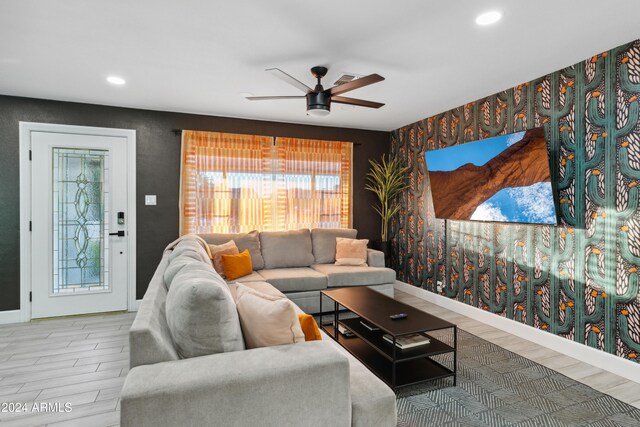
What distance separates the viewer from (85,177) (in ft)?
13.8

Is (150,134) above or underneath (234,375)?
above

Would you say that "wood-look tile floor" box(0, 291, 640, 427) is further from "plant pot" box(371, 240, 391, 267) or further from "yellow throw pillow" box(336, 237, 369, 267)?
"plant pot" box(371, 240, 391, 267)

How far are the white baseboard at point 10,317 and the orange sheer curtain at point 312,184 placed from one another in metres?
3.23

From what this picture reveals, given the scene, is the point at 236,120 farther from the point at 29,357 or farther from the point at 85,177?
the point at 29,357

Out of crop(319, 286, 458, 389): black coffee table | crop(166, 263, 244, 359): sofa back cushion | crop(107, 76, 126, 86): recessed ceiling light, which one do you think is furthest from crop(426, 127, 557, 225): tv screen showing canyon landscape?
crop(107, 76, 126, 86): recessed ceiling light

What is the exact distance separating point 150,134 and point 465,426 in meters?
4.54

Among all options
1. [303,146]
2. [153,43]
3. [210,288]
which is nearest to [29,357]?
[210,288]

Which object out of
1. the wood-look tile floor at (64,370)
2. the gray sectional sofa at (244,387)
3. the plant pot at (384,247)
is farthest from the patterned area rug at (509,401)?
the plant pot at (384,247)

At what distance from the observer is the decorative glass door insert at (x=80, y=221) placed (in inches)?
161

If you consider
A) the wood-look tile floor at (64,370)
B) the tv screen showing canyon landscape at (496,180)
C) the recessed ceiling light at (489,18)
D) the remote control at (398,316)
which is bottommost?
the wood-look tile floor at (64,370)

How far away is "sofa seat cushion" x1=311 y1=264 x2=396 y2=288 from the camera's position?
14.0 ft

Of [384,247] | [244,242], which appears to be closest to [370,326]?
[244,242]

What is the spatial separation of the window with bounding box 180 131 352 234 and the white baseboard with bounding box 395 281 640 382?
2083 mm

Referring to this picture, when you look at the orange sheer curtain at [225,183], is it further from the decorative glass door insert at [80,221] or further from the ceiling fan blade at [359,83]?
→ the ceiling fan blade at [359,83]
